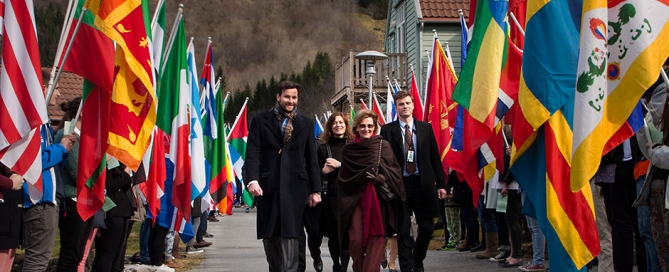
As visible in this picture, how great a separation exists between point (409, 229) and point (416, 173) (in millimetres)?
628

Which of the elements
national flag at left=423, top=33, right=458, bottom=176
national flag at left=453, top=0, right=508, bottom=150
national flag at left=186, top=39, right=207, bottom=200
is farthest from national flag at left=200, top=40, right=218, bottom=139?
national flag at left=453, top=0, right=508, bottom=150

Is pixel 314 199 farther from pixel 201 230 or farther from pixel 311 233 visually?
pixel 201 230

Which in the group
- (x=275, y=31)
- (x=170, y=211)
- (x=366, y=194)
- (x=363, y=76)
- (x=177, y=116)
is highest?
(x=275, y=31)

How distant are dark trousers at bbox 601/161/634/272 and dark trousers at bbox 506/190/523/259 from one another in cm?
305

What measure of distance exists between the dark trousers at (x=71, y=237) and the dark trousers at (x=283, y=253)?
1764mm

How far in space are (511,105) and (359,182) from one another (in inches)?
71.0

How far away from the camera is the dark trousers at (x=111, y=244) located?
9.01 m

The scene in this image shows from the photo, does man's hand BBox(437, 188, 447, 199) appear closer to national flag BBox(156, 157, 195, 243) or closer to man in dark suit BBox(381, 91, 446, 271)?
man in dark suit BBox(381, 91, 446, 271)

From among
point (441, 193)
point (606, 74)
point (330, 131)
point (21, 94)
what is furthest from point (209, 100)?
point (606, 74)

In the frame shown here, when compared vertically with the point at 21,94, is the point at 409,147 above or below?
below

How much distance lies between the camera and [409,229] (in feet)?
33.5

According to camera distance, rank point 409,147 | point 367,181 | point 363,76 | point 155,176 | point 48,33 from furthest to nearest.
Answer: point 48,33 < point 363,76 < point 155,176 < point 409,147 < point 367,181

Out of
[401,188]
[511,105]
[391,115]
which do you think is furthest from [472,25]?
[391,115]

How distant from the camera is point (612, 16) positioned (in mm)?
7184
